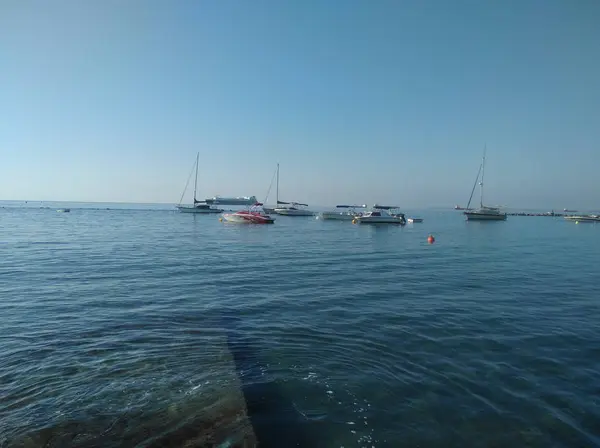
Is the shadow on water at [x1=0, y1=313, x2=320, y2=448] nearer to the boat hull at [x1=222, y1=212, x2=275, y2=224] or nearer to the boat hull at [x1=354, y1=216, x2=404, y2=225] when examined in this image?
the boat hull at [x1=222, y1=212, x2=275, y2=224]

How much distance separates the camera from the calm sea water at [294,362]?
6602 mm

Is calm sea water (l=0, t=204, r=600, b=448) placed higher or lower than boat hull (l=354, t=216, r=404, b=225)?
lower

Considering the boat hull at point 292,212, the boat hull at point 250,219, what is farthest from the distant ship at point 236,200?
the boat hull at point 250,219

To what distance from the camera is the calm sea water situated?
660 cm

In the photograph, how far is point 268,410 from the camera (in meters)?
7.16

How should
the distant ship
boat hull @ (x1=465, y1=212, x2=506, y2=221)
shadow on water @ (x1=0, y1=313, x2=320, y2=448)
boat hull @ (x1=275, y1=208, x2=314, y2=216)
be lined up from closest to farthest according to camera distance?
1. shadow on water @ (x1=0, y1=313, x2=320, y2=448)
2. boat hull @ (x1=465, y1=212, x2=506, y2=221)
3. boat hull @ (x1=275, y1=208, x2=314, y2=216)
4. the distant ship

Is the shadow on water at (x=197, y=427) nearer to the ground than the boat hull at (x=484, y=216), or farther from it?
nearer to the ground

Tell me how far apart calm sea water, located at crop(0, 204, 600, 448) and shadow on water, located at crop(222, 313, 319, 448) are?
35mm

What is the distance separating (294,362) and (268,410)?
2.23 m

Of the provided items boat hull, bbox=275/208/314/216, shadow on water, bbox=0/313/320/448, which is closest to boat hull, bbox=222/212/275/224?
boat hull, bbox=275/208/314/216

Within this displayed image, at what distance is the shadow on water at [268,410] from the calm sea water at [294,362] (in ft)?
Result: 0.11

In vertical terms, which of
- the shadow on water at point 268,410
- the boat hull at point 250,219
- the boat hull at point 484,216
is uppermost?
the boat hull at point 484,216

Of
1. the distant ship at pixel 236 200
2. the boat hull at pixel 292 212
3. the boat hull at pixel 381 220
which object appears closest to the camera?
the boat hull at pixel 381 220

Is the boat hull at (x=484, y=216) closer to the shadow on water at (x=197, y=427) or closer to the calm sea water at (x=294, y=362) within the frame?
the calm sea water at (x=294, y=362)
